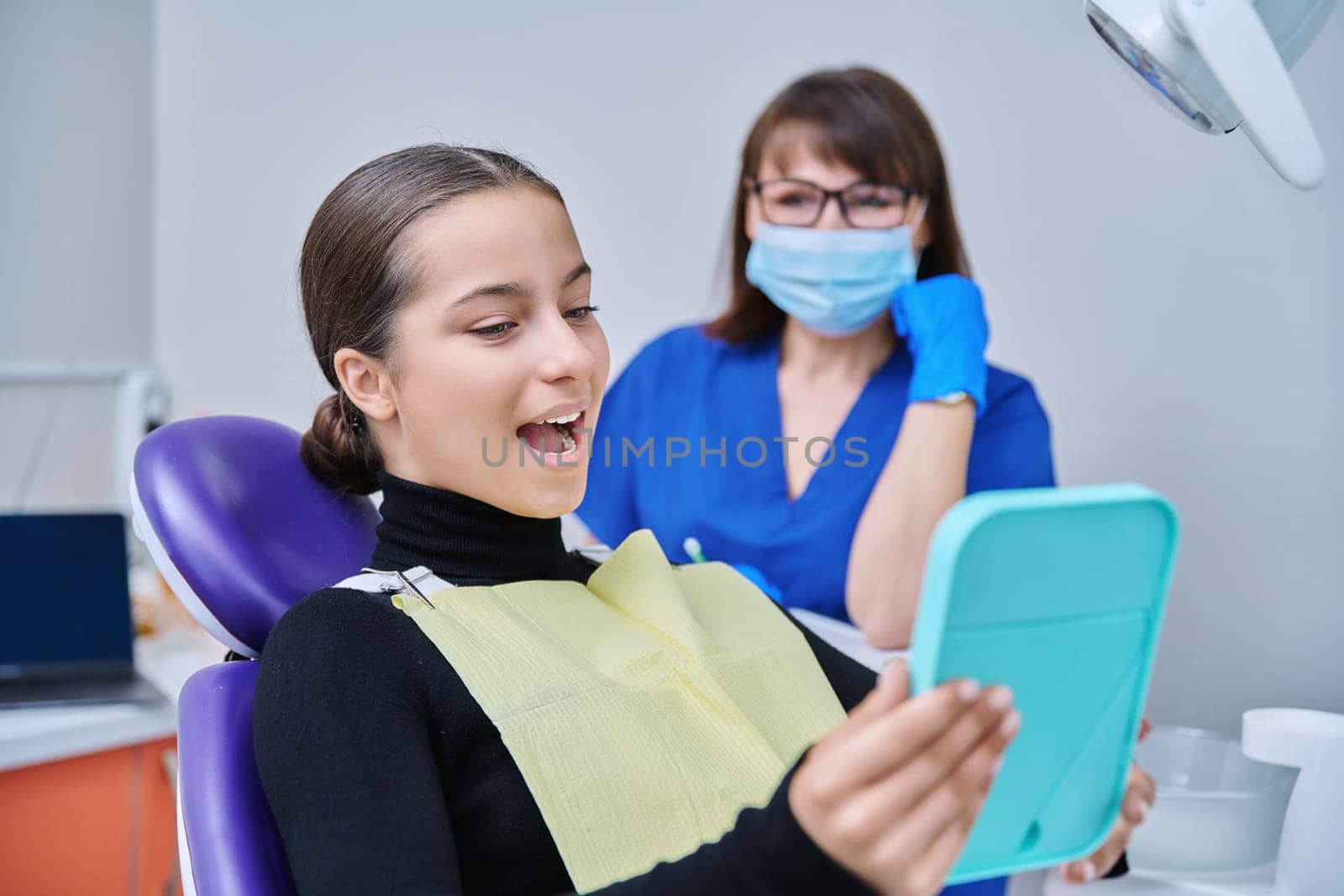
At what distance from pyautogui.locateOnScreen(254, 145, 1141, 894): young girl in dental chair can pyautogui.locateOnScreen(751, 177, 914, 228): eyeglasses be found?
688mm

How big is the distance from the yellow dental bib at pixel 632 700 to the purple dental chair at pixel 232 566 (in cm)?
17

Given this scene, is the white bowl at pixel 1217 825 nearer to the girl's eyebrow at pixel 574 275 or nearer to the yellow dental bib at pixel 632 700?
the yellow dental bib at pixel 632 700

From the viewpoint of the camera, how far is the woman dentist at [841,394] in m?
1.53

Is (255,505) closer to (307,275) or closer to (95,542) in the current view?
(307,275)

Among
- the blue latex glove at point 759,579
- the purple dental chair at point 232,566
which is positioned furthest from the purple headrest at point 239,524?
the blue latex glove at point 759,579

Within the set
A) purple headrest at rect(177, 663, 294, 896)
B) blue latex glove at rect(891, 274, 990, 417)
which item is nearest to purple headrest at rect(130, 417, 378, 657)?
purple headrest at rect(177, 663, 294, 896)

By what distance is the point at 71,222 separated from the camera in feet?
9.62

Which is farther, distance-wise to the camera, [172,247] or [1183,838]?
[172,247]

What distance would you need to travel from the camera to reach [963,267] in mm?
1691

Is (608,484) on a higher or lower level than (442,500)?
lower

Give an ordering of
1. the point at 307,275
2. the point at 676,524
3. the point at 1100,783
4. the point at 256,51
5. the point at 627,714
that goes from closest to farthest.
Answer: the point at 1100,783, the point at 627,714, the point at 307,275, the point at 676,524, the point at 256,51

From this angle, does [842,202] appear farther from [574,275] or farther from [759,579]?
[574,275]

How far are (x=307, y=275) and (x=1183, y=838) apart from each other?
3.17 feet

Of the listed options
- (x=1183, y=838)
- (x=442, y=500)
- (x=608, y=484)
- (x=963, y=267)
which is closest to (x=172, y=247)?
(x=608, y=484)
